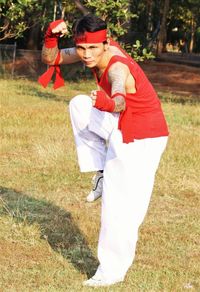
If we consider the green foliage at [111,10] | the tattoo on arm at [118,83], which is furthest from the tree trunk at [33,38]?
the tattoo on arm at [118,83]

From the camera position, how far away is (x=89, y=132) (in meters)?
5.07

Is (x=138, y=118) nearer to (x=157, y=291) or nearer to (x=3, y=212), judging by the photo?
(x=157, y=291)

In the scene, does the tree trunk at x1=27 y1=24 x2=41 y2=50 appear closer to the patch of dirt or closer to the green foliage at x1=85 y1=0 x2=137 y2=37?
the patch of dirt

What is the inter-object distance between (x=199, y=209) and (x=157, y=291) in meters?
2.42

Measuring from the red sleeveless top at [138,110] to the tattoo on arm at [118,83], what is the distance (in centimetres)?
7

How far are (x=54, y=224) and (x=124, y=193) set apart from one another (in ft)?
6.13

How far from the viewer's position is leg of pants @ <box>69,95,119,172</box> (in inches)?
195

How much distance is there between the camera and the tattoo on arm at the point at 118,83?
403 centimetres

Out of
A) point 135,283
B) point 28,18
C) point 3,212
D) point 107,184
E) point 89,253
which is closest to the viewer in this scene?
point 107,184

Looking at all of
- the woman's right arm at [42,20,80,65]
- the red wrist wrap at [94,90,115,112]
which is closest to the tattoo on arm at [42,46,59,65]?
the woman's right arm at [42,20,80,65]

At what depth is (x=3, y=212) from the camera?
21.6ft

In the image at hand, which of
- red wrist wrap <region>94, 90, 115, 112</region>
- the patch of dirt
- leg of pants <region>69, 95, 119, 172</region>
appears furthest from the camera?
the patch of dirt

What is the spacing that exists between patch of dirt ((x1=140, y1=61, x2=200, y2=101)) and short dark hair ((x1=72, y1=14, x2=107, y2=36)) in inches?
715

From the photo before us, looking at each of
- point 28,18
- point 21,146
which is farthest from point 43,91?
point 28,18
